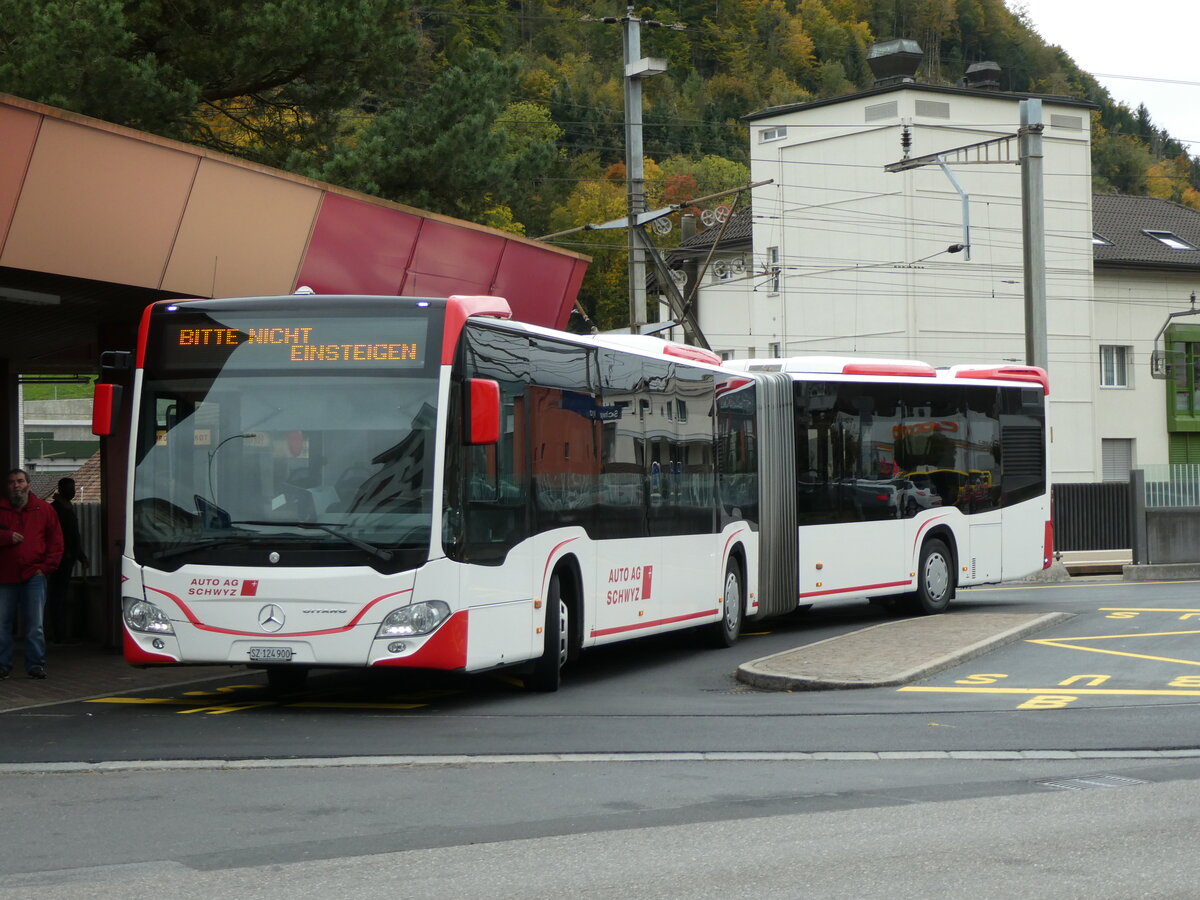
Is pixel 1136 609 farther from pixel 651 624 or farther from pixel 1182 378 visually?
pixel 1182 378

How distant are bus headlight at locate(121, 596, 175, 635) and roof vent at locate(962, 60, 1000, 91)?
52.1 metres

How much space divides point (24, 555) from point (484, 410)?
511 centimetres

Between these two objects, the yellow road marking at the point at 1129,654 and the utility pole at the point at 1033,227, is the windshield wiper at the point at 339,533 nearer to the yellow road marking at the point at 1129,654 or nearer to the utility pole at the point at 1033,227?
the yellow road marking at the point at 1129,654

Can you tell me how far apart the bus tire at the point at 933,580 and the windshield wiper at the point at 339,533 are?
10505 millimetres

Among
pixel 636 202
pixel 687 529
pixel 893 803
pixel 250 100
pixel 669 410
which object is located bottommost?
pixel 893 803

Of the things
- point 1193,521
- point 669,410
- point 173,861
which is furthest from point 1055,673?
point 1193,521

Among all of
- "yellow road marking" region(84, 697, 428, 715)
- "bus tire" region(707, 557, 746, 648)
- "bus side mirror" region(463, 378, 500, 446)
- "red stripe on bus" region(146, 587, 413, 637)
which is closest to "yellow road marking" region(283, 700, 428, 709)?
"yellow road marking" region(84, 697, 428, 715)

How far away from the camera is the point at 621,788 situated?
30.3 ft

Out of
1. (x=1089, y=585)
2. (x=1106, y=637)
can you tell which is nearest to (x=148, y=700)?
(x=1106, y=637)

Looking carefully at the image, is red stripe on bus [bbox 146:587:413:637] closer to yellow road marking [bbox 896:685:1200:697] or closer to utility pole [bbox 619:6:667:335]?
yellow road marking [bbox 896:685:1200:697]

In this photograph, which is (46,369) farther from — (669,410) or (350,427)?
(350,427)

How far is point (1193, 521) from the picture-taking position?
33.5m

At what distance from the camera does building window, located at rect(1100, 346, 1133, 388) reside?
198 feet

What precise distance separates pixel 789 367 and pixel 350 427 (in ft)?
29.5
